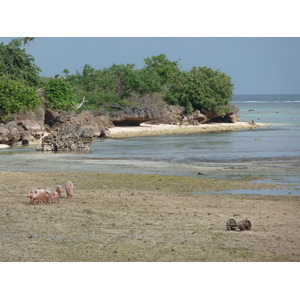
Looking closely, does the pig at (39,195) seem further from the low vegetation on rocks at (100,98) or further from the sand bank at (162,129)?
the sand bank at (162,129)

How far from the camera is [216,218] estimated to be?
1409 centimetres

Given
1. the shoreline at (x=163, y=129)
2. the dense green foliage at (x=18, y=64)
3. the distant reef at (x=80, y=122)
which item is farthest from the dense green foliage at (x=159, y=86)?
the dense green foliage at (x=18, y=64)

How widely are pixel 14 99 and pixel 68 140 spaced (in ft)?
28.9

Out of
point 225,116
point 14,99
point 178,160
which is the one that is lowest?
point 178,160

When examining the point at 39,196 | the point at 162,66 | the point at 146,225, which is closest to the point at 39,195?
the point at 39,196

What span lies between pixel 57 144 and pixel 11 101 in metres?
8.37

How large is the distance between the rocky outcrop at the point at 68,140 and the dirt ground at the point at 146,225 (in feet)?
51.4

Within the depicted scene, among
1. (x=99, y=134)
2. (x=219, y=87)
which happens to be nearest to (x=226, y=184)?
(x=99, y=134)

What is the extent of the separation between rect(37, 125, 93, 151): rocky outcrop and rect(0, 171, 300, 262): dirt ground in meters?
15.7

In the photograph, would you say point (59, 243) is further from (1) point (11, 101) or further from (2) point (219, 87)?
(2) point (219, 87)

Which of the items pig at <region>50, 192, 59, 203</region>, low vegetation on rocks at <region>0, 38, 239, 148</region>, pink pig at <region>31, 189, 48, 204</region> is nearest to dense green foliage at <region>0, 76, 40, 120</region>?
low vegetation on rocks at <region>0, 38, 239, 148</region>

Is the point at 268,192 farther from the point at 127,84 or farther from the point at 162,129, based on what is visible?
the point at 127,84

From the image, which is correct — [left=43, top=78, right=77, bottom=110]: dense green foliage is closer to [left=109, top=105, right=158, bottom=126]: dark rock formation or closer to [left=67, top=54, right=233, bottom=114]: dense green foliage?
[left=109, top=105, right=158, bottom=126]: dark rock formation

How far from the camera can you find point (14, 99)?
43.5 meters
